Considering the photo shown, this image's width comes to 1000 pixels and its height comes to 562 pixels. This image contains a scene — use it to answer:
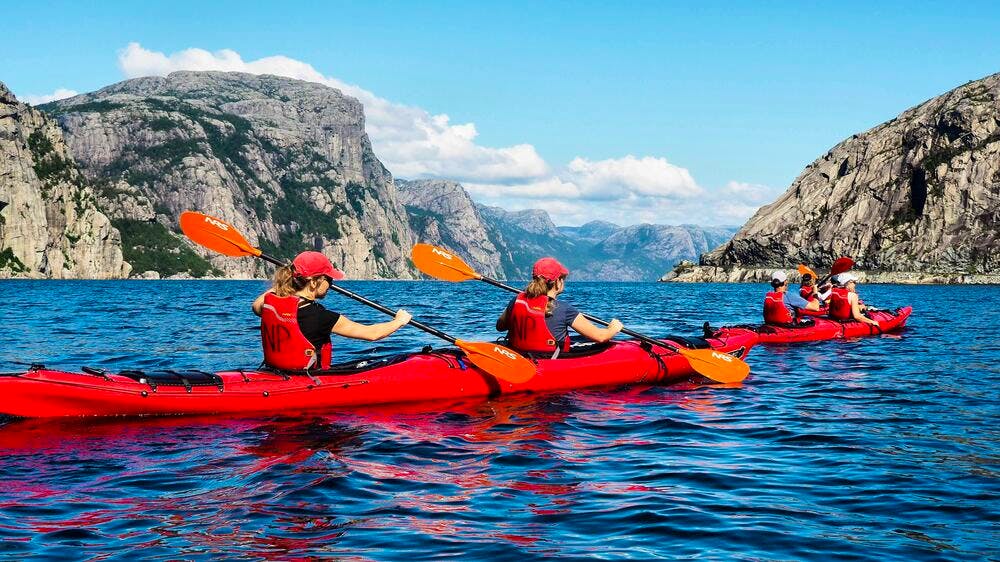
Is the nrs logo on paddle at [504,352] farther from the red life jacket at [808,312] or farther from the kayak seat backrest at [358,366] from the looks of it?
the red life jacket at [808,312]

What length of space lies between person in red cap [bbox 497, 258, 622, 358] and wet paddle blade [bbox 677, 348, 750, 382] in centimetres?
191

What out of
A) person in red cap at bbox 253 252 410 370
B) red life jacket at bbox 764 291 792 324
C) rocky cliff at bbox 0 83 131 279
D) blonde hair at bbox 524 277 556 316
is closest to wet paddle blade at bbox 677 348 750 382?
blonde hair at bbox 524 277 556 316

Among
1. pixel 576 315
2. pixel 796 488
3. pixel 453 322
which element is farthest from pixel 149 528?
pixel 453 322

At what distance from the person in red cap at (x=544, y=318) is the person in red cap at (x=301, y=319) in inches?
96.7

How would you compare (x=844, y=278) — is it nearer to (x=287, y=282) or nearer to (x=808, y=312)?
(x=808, y=312)

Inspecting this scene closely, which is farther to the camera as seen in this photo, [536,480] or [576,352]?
[576,352]

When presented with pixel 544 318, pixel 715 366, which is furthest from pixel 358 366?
pixel 715 366

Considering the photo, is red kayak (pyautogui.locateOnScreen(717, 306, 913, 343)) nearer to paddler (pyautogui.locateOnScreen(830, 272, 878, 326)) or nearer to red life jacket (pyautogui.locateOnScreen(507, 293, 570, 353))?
paddler (pyautogui.locateOnScreen(830, 272, 878, 326))

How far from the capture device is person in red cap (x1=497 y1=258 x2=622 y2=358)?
13.1m

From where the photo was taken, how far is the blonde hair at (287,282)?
1091cm

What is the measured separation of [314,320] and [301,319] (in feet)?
0.58

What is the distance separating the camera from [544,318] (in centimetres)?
1364

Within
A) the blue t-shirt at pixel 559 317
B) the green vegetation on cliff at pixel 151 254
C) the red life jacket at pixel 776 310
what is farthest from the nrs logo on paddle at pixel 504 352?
the green vegetation on cliff at pixel 151 254

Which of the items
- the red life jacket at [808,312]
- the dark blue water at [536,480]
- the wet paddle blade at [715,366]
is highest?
the red life jacket at [808,312]
